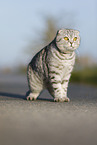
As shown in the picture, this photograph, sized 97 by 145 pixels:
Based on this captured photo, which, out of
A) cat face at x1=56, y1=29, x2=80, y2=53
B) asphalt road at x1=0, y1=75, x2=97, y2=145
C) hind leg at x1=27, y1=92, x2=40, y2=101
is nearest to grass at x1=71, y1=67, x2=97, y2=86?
hind leg at x1=27, y1=92, x2=40, y2=101

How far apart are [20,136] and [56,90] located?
2.40 meters

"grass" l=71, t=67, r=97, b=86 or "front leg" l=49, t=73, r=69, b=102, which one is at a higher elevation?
"front leg" l=49, t=73, r=69, b=102

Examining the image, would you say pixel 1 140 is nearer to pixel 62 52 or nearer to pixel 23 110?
pixel 23 110

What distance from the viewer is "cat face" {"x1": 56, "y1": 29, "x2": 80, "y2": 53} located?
490cm

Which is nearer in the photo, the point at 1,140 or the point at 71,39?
the point at 1,140

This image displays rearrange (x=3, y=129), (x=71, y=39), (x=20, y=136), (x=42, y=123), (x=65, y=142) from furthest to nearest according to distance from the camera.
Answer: (x=71, y=39)
(x=42, y=123)
(x=3, y=129)
(x=20, y=136)
(x=65, y=142)

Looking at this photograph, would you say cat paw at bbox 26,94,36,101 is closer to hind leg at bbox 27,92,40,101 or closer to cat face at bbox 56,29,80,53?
hind leg at bbox 27,92,40,101

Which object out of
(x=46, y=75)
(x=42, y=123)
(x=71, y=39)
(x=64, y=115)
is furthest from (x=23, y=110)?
(x=71, y=39)

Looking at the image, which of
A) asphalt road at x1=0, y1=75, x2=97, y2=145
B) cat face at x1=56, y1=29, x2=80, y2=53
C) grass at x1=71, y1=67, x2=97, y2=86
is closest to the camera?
asphalt road at x1=0, y1=75, x2=97, y2=145

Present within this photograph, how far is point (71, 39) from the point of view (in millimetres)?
4914

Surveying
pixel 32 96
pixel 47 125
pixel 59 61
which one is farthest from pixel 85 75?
pixel 47 125

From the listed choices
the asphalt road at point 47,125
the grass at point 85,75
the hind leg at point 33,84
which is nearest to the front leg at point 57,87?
the hind leg at point 33,84

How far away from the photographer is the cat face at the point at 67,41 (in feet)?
16.1

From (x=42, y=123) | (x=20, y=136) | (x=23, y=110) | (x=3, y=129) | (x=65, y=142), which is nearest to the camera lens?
(x=65, y=142)
